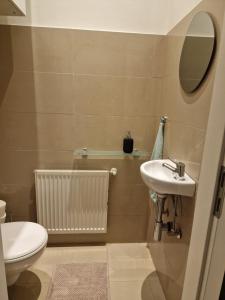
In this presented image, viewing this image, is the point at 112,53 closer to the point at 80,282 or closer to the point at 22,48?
the point at 22,48

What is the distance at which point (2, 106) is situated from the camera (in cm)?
161

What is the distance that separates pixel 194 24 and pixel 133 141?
0.91m

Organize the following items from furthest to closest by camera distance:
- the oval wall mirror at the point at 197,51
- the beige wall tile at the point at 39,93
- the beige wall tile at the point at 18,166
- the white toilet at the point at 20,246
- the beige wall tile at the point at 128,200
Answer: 1. the beige wall tile at the point at 128,200
2. the beige wall tile at the point at 18,166
3. the beige wall tile at the point at 39,93
4. the white toilet at the point at 20,246
5. the oval wall mirror at the point at 197,51

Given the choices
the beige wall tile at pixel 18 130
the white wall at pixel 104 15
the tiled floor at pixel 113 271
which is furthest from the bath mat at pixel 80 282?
the white wall at pixel 104 15

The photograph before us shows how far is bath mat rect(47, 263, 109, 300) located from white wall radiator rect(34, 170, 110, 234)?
0.29 meters

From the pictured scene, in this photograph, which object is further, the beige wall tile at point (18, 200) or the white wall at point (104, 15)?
the beige wall tile at point (18, 200)

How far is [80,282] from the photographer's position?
156 centimetres

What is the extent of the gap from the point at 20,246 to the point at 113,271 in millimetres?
805

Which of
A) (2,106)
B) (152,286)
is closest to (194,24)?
(2,106)

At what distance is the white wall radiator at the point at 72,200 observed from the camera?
1.71 m

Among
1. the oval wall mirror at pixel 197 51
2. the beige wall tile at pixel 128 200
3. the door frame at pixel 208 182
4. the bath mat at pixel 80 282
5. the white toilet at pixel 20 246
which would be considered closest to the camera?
the door frame at pixel 208 182

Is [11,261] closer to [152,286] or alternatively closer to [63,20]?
[152,286]

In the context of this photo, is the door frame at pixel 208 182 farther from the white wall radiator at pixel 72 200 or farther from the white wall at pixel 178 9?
the white wall radiator at pixel 72 200

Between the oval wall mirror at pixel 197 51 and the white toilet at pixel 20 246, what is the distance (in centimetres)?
131
